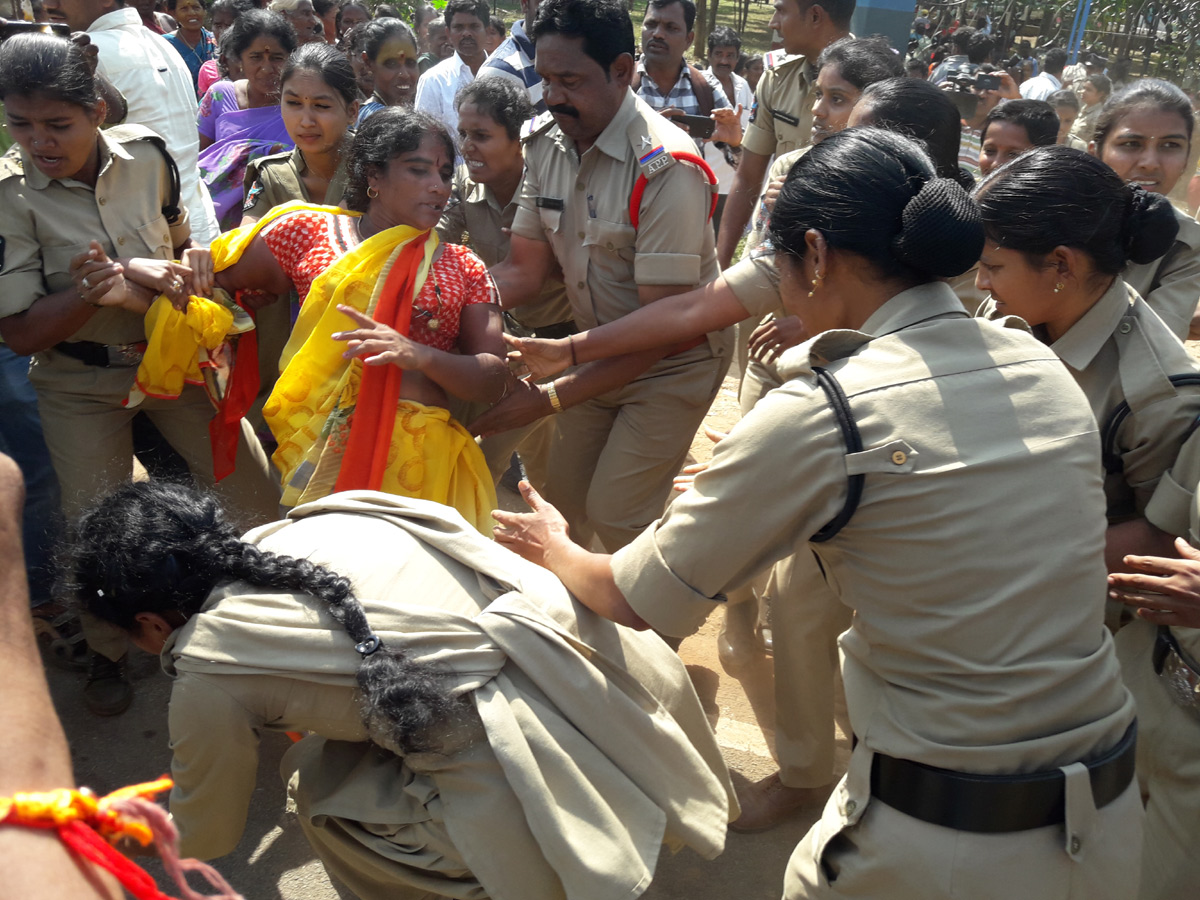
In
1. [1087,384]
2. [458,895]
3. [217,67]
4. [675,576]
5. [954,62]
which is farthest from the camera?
[954,62]

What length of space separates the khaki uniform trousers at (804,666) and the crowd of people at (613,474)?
0.04 ft

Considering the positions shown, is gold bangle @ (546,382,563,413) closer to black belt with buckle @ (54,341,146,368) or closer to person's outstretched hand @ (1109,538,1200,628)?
black belt with buckle @ (54,341,146,368)

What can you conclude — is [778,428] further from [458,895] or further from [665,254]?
[665,254]

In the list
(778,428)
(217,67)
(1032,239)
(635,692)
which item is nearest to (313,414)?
(635,692)

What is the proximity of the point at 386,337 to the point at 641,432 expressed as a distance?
1.05 meters

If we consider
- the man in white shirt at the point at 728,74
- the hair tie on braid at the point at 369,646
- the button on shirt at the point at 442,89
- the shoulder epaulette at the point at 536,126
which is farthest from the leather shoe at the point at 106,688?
the man in white shirt at the point at 728,74

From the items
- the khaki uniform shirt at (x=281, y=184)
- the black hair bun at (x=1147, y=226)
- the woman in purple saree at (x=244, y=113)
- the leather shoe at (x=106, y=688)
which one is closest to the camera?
the black hair bun at (x=1147, y=226)

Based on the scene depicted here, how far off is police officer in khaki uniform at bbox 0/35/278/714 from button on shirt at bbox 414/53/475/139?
259 centimetres

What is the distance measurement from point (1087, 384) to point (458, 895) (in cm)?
179

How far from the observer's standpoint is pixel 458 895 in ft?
6.77

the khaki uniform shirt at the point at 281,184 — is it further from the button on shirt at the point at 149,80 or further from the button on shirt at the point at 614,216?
the button on shirt at the point at 614,216

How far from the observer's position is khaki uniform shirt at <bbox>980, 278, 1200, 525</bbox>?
6.88 feet

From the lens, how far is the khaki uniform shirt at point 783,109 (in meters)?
4.36

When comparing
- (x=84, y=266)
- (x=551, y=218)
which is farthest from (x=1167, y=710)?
(x=84, y=266)
